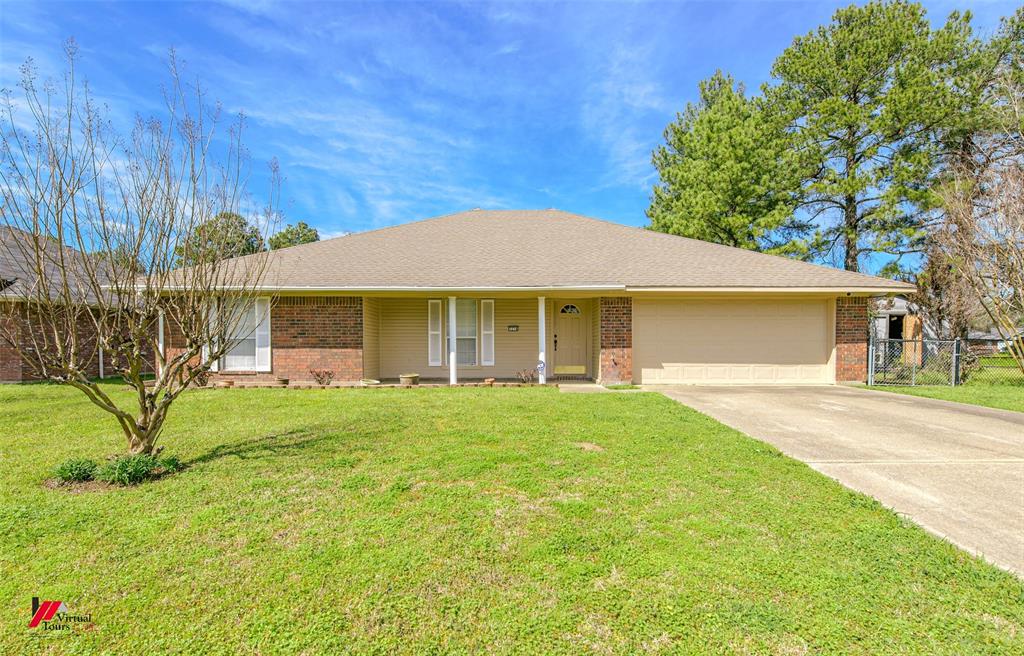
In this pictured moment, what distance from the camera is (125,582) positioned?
2.70 metres

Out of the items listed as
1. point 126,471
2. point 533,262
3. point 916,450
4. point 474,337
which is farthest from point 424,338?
point 916,450

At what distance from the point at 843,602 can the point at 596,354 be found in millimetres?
9940

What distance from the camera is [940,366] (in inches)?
562

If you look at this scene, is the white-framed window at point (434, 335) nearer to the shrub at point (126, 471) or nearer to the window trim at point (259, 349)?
the window trim at point (259, 349)

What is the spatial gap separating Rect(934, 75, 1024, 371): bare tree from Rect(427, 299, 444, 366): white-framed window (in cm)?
1587

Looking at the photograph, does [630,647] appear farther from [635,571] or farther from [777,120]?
[777,120]

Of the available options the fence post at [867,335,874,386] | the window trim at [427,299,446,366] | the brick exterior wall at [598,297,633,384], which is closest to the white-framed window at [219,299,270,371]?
the window trim at [427,299,446,366]

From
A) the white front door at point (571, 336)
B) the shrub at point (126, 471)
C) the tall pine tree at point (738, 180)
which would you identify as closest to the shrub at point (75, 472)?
the shrub at point (126, 471)

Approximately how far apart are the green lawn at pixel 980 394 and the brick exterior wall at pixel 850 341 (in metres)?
0.75

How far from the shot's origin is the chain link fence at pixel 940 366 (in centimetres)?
1238

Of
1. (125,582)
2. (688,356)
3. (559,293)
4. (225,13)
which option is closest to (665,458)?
(125,582)

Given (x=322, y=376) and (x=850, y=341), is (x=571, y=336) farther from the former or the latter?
(x=850, y=341)

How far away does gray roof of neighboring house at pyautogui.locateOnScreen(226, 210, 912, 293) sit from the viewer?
11.5 metres

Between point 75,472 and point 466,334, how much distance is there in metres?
9.33
